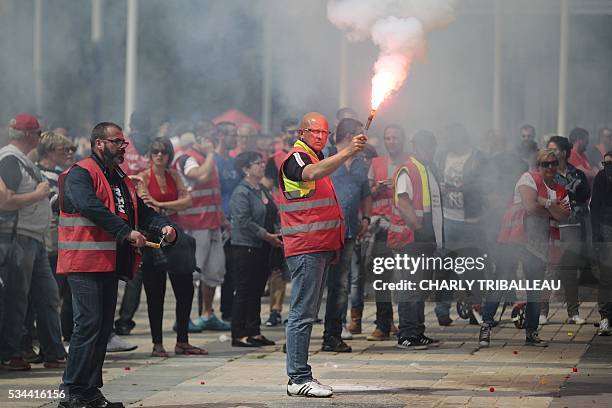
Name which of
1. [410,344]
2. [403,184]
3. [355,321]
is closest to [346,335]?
Result: [355,321]

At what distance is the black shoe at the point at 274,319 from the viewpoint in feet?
44.1

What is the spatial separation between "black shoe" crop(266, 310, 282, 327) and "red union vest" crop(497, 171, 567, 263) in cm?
275

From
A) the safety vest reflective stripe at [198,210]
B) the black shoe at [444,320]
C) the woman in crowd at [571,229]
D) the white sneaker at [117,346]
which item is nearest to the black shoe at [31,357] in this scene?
the white sneaker at [117,346]

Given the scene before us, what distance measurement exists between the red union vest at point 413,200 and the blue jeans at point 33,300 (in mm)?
3137

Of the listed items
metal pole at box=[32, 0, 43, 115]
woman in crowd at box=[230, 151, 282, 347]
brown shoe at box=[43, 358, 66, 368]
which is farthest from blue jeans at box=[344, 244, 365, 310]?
metal pole at box=[32, 0, 43, 115]

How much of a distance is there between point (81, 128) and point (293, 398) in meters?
16.2

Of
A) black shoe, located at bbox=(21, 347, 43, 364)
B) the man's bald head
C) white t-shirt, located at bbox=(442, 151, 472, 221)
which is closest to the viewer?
the man's bald head

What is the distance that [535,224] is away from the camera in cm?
1169

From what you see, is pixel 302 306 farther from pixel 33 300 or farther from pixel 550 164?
pixel 550 164

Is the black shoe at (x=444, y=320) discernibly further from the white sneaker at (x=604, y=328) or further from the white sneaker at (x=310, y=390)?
the white sneaker at (x=310, y=390)

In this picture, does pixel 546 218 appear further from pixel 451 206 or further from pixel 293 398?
pixel 293 398

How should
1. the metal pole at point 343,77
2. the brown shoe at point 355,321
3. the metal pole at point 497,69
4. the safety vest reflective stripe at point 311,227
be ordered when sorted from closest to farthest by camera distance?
the safety vest reflective stripe at point 311,227 → the brown shoe at point 355,321 → the metal pole at point 497,69 → the metal pole at point 343,77

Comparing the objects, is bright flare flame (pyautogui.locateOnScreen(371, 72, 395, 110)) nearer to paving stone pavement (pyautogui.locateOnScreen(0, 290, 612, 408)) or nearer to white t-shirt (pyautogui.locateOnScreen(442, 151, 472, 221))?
paving stone pavement (pyautogui.locateOnScreen(0, 290, 612, 408))

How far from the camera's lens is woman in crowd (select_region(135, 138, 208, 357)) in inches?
437
